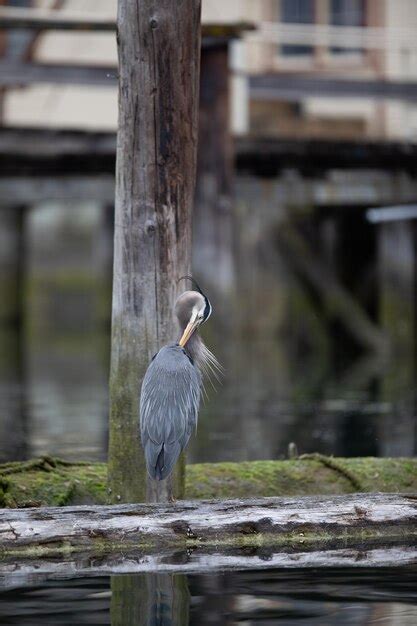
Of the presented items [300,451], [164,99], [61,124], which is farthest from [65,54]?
[164,99]

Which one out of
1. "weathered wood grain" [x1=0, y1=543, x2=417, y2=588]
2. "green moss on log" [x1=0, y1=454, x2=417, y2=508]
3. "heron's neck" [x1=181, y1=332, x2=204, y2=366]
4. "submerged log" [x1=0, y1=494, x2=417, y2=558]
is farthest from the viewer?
"green moss on log" [x1=0, y1=454, x2=417, y2=508]

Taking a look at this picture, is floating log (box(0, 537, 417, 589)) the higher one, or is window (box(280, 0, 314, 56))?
window (box(280, 0, 314, 56))

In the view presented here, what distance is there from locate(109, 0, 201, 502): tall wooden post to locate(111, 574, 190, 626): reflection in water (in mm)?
1055

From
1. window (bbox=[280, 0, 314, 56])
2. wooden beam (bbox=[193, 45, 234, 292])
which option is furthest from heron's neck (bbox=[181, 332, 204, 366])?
window (bbox=[280, 0, 314, 56])

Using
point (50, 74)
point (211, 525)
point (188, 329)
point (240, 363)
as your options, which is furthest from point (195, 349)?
point (240, 363)

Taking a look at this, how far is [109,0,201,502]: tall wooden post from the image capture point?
640 cm

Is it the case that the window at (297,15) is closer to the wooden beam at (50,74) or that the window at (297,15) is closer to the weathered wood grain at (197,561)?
the wooden beam at (50,74)

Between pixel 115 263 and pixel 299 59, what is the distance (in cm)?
1573

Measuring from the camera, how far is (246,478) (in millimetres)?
7086

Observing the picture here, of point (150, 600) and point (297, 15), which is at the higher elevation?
point (297, 15)

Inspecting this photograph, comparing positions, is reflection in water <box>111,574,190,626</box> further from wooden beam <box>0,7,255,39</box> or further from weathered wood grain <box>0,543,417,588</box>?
wooden beam <box>0,7,255,39</box>

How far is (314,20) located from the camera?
2170 centimetres

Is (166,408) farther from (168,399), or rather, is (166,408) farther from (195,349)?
(195,349)

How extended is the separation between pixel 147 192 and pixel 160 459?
125 centimetres
